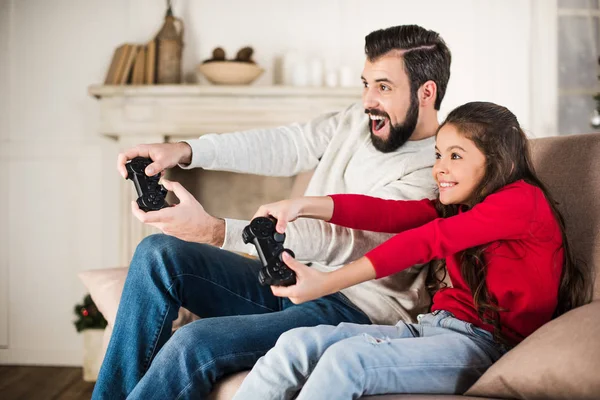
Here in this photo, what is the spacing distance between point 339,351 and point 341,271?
0.16m

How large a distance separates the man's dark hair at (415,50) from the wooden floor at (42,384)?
1800 mm

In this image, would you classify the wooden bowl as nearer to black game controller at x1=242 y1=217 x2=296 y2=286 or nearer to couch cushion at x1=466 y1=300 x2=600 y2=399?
black game controller at x1=242 y1=217 x2=296 y2=286

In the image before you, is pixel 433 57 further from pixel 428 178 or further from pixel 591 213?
pixel 591 213

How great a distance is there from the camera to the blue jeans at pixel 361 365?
3.56 feet

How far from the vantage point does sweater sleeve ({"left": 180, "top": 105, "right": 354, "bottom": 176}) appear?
1.61 meters

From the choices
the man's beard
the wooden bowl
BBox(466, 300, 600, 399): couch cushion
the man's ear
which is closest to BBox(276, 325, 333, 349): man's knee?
BBox(466, 300, 600, 399): couch cushion

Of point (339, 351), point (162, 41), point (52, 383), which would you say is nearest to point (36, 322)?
point (52, 383)

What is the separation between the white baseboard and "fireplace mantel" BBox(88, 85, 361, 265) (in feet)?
3.79

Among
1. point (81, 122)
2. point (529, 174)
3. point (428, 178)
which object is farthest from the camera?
point (81, 122)

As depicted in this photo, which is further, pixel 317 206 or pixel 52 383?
pixel 52 383

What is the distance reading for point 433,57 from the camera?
170cm

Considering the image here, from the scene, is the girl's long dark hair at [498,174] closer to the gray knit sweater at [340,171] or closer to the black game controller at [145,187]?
the gray knit sweater at [340,171]

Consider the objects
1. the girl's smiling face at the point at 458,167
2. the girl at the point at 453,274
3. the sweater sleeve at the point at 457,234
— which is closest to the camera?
the girl at the point at 453,274

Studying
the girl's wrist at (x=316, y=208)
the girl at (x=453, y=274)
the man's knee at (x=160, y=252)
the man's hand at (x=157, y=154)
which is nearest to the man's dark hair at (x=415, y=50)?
the girl at (x=453, y=274)
